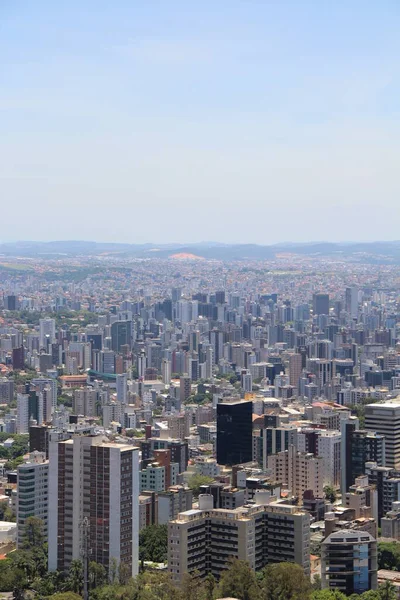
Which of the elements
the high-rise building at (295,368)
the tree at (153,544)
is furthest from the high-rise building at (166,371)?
the tree at (153,544)

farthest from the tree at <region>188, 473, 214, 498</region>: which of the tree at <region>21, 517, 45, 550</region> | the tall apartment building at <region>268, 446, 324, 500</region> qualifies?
the tree at <region>21, 517, 45, 550</region>

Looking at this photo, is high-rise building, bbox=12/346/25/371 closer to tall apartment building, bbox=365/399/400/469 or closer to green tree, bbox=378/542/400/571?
tall apartment building, bbox=365/399/400/469

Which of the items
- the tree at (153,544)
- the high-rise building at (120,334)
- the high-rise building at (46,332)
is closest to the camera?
the tree at (153,544)

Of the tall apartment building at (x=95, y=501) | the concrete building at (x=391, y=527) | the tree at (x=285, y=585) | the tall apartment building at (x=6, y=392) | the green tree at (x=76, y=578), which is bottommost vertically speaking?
the tall apartment building at (x=6, y=392)

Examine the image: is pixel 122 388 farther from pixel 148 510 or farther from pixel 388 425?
pixel 148 510

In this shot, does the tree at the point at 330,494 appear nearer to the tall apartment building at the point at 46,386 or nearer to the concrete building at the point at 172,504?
the concrete building at the point at 172,504

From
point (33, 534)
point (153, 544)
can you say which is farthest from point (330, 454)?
point (33, 534)
